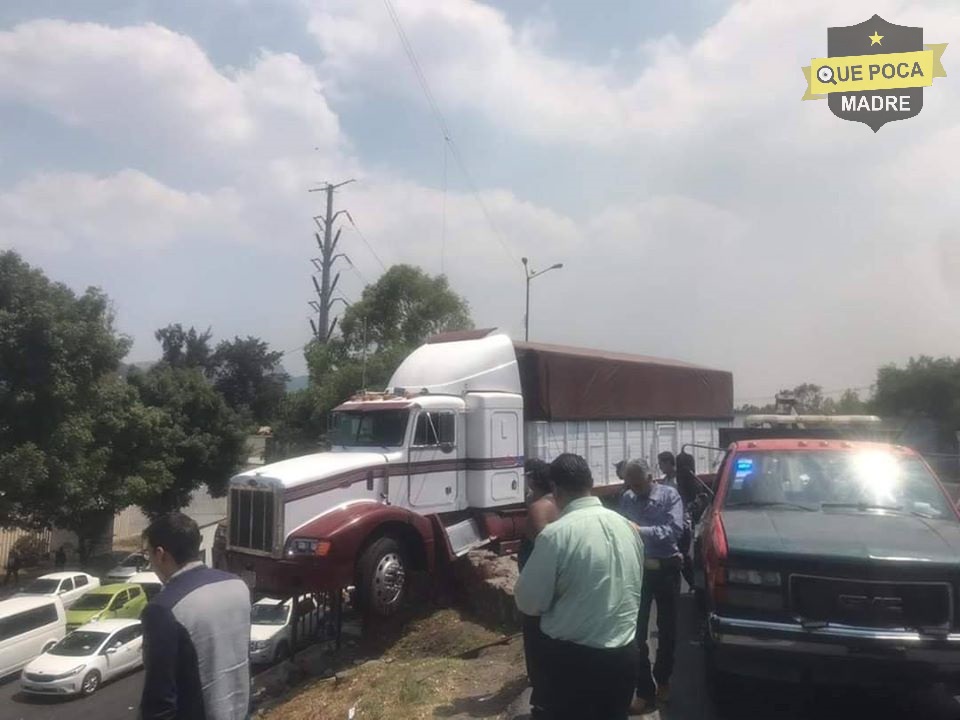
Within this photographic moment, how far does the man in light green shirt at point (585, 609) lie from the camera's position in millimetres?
3311

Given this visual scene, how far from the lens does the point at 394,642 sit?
8.98 metres

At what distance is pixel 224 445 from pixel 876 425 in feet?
77.2

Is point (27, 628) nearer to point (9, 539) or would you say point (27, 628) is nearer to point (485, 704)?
point (9, 539)

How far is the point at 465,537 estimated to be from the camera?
1051cm

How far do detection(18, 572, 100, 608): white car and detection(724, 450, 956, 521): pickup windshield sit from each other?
71.2 ft

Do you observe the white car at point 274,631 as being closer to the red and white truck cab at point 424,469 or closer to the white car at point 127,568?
the red and white truck cab at point 424,469

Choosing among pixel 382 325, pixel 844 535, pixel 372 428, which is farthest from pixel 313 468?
pixel 382 325

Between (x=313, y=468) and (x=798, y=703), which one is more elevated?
(x=313, y=468)

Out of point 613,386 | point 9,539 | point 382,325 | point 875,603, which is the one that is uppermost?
point 382,325

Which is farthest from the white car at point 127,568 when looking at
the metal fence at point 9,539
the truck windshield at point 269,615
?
the truck windshield at point 269,615

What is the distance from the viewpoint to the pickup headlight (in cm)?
479

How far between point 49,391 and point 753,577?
63.5ft

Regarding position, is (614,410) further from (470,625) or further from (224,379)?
(224,379)

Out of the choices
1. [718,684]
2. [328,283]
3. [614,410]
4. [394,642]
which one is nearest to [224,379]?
[328,283]
